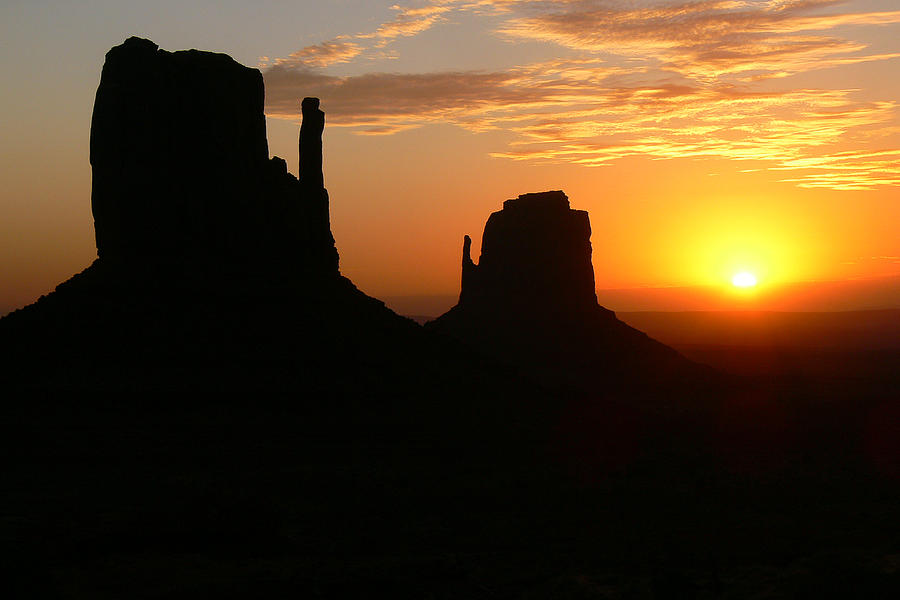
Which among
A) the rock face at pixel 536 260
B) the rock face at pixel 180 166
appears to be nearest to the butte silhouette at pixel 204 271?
the rock face at pixel 180 166

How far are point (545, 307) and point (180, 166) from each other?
199 ft

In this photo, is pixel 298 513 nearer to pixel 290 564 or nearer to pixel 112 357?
pixel 290 564

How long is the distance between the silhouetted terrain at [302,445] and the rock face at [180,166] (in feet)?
0.41

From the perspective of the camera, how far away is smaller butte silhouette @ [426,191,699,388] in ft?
341

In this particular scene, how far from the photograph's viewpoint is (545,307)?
111750mm

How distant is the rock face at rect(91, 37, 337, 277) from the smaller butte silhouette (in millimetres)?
47172

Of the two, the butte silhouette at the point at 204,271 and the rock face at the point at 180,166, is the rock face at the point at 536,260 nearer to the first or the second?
the butte silhouette at the point at 204,271

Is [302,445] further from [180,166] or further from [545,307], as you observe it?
[545,307]

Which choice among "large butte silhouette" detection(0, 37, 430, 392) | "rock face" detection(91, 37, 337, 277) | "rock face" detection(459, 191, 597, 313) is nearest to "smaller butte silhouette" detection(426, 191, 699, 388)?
"rock face" detection(459, 191, 597, 313)

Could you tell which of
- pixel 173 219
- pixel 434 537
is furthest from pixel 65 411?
pixel 434 537

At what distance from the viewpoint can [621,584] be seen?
82.6ft

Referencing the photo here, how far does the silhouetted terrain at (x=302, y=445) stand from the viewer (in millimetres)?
26594

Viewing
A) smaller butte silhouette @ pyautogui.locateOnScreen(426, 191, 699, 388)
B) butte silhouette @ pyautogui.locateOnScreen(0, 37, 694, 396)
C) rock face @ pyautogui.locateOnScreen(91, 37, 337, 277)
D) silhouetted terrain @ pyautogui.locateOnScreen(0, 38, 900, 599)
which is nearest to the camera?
silhouetted terrain @ pyautogui.locateOnScreen(0, 38, 900, 599)

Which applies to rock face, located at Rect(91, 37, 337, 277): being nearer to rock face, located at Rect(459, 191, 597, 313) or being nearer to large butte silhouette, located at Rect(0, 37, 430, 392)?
large butte silhouette, located at Rect(0, 37, 430, 392)
